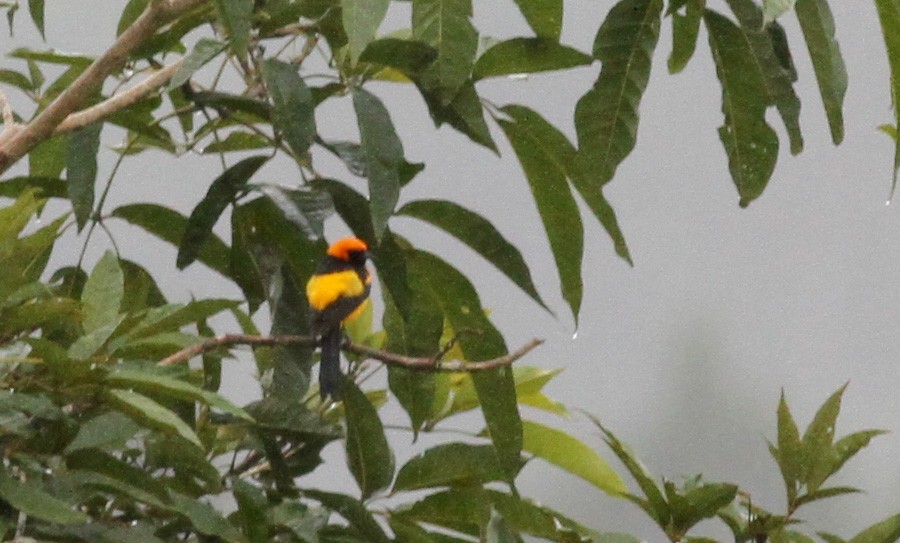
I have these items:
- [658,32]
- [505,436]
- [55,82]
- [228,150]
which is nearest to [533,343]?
[505,436]

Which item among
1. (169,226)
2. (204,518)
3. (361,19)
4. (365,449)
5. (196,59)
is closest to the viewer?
(361,19)

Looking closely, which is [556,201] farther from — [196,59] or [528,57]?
[196,59]

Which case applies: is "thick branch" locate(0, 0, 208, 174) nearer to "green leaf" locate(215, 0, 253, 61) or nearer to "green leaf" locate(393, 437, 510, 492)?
"green leaf" locate(215, 0, 253, 61)

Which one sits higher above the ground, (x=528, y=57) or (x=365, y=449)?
(x=528, y=57)

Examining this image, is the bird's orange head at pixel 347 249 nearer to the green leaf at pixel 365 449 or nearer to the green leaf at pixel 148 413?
the green leaf at pixel 365 449

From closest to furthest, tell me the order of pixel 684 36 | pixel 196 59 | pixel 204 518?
pixel 204 518
pixel 196 59
pixel 684 36

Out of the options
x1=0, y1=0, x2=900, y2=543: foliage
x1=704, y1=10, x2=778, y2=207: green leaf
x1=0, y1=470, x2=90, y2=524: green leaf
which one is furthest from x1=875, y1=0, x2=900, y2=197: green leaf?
x1=0, y1=470, x2=90, y2=524: green leaf

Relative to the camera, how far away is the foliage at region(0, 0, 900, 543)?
108cm

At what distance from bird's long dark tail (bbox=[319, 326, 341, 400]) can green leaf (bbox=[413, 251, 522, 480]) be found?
12 cm

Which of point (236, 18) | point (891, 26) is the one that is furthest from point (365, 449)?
point (891, 26)

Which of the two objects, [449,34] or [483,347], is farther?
[483,347]

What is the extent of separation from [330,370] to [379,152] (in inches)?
10.1

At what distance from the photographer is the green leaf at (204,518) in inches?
41.8

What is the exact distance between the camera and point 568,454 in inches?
57.6
